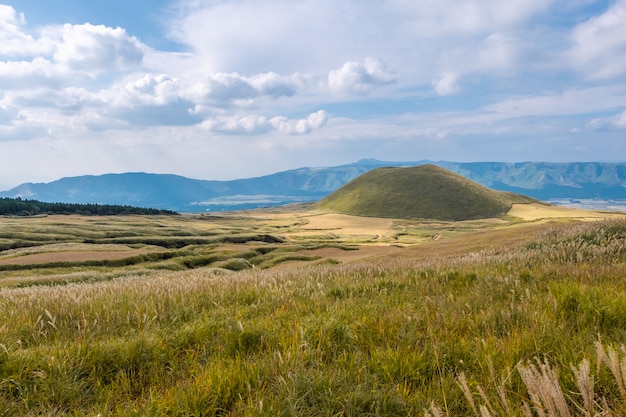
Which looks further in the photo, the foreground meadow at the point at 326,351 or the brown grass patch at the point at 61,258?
the brown grass patch at the point at 61,258

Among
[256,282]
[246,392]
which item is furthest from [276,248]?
[246,392]

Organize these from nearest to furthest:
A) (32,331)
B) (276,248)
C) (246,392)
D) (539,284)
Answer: (246,392) → (32,331) → (539,284) → (276,248)

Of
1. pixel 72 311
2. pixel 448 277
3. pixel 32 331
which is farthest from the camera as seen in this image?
pixel 448 277

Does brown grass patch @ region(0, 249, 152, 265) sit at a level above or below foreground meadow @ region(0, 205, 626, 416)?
below

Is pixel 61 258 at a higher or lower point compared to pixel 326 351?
lower

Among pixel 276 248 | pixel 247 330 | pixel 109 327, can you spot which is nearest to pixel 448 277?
pixel 247 330

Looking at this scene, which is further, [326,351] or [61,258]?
[61,258]

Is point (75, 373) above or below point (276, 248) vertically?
above

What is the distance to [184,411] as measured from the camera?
113 inches

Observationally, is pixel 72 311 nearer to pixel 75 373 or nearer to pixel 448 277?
pixel 75 373

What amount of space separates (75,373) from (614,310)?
6075 mm

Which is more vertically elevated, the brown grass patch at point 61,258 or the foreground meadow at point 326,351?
the foreground meadow at point 326,351

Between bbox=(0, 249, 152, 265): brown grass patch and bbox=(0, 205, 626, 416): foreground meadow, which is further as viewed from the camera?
bbox=(0, 249, 152, 265): brown grass patch

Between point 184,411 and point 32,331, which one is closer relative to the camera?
point 184,411
